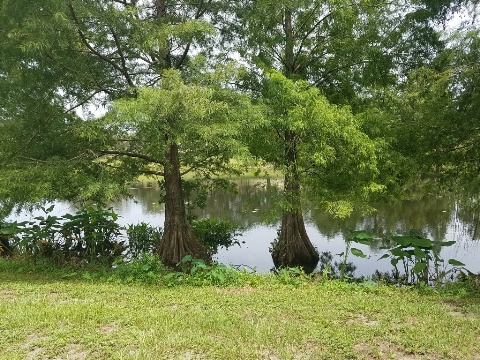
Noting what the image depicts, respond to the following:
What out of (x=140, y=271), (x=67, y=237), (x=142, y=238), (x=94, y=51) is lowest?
(x=140, y=271)

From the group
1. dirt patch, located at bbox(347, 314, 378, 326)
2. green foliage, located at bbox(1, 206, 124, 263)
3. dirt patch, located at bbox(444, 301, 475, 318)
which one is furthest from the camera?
green foliage, located at bbox(1, 206, 124, 263)

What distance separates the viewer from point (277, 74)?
678 cm

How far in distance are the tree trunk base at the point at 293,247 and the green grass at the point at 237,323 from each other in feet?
12.6

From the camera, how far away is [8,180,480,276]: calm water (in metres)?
9.48

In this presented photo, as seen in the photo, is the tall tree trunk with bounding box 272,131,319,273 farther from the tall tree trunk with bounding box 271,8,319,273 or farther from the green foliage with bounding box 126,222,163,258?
the green foliage with bounding box 126,222,163,258

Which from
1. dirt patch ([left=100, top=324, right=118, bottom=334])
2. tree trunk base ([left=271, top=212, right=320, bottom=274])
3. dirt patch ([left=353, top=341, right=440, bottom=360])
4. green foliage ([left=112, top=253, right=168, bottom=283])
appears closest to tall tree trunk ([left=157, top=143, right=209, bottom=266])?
green foliage ([left=112, top=253, right=168, bottom=283])

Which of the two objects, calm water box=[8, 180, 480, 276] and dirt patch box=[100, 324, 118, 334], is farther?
calm water box=[8, 180, 480, 276]

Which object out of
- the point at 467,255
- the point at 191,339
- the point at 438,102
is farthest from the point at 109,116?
the point at 467,255

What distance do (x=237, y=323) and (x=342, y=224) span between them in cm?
1023

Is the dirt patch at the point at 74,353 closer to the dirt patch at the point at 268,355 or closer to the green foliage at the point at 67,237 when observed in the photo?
the dirt patch at the point at 268,355

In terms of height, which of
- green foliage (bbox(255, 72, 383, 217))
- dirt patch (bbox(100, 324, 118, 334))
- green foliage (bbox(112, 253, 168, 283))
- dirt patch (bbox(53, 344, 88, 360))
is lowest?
dirt patch (bbox(53, 344, 88, 360))

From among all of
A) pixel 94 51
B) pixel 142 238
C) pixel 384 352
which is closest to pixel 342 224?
pixel 142 238

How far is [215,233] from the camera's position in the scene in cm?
1148

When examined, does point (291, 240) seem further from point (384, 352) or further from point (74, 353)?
point (74, 353)
